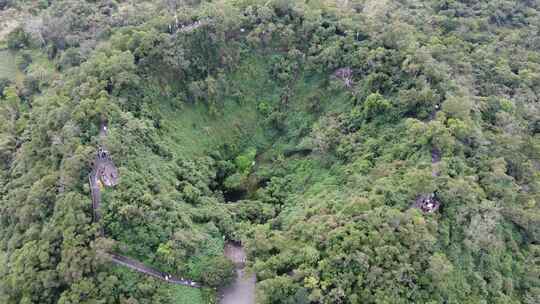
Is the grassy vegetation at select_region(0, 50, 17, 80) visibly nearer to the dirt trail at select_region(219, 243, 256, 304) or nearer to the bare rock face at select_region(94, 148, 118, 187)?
the bare rock face at select_region(94, 148, 118, 187)

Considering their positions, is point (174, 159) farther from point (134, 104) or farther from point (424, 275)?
point (424, 275)

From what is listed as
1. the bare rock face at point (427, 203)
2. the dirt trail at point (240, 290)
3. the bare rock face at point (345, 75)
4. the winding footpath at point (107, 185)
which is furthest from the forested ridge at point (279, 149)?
the dirt trail at point (240, 290)

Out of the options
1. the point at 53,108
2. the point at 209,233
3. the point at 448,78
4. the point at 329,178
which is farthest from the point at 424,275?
the point at 53,108

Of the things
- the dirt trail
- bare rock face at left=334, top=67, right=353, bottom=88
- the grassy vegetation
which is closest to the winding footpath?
the dirt trail

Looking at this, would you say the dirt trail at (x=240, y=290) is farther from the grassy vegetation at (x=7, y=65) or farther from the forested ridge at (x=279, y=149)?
the grassy vegetation at (x=7, y=65)

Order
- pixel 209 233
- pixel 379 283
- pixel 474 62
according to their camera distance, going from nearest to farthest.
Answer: pixel 379 283, pixel 209 233, pixel 474 62

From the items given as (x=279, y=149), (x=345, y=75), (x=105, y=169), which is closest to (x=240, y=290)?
(x=105, y=169)
